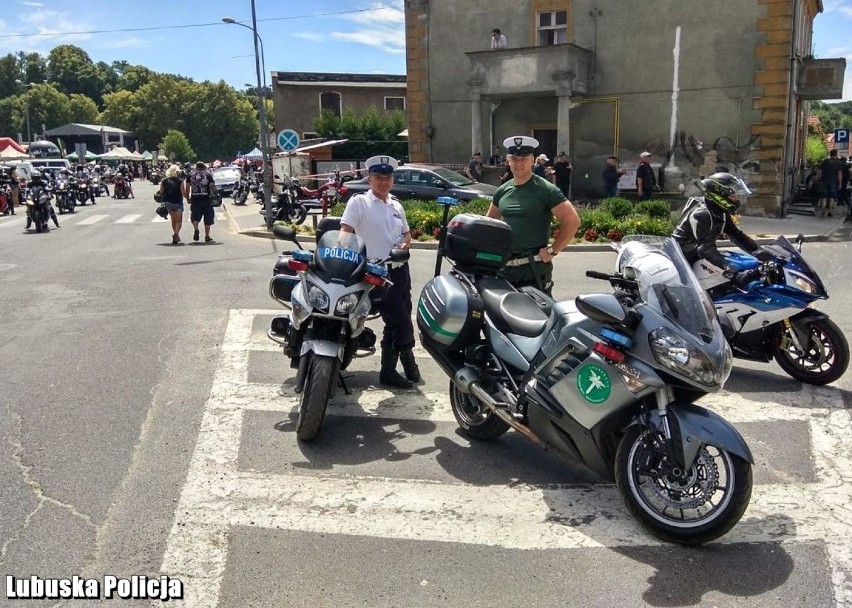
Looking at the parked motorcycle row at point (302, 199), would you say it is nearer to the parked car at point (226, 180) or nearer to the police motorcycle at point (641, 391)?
the parked car at point (226, 180)

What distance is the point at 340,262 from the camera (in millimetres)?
5039

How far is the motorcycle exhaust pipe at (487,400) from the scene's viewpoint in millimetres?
4250

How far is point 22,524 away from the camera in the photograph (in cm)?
387

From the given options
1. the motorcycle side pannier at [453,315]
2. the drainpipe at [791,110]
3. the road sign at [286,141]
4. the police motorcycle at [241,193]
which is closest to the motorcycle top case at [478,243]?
the motorcycle side pannier at [453,315]

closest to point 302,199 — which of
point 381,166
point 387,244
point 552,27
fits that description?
point 552,27

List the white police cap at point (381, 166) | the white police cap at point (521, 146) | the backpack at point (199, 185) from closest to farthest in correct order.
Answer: the white police cap at point (521, 146) < the white police cap at point (381, 166) < the backpack at point (199, 185)

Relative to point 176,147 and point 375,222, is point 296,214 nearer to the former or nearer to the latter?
point 375,222

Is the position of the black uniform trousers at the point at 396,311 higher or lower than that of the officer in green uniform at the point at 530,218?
lower

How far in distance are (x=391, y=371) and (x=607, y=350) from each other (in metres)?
2.81

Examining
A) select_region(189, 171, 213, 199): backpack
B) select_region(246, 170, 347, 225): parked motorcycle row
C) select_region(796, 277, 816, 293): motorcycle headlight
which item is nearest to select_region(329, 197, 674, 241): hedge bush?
select_region(246, 170, 347, 225): parked motorcycle row

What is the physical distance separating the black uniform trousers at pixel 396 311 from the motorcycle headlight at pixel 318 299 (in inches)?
41.3

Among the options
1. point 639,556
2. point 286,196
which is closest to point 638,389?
point 639,556

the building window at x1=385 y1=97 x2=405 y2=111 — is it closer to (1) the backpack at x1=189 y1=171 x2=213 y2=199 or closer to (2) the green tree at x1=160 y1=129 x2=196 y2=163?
(1) the backpack at x1=189 y1=171 x2=213 y2=199

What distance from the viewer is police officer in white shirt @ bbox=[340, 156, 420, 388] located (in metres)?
5.95
